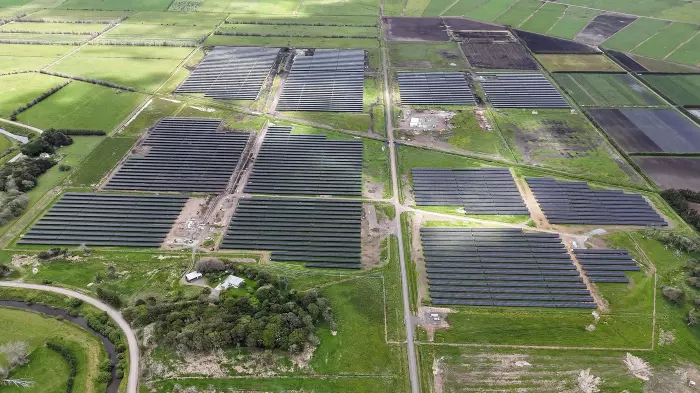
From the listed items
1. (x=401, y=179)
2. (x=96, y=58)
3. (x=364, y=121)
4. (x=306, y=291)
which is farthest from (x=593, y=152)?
(x=96, y=58)

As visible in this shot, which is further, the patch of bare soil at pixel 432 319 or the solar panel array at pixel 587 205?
the solar panel array at pixel 587 205

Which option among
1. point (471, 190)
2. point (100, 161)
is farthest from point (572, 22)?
point (100, 161)

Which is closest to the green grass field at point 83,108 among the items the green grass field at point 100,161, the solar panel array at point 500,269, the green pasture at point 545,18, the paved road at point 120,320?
the green grass field at point 100,161

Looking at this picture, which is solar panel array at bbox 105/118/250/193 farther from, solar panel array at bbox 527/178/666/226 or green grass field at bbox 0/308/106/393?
solar panel array at bbox 527/178/666/226

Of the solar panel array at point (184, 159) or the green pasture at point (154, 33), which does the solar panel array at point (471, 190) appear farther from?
the green pasture at point (154, 33)

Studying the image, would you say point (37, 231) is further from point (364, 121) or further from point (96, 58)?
point (96, 58)

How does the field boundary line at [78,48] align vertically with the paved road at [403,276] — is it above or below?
above

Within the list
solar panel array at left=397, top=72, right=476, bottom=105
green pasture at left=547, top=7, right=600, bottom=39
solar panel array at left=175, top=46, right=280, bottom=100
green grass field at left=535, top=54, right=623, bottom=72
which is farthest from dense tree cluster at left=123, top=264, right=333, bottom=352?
green pasture at left=547, top=7, right=600, bottom=39
